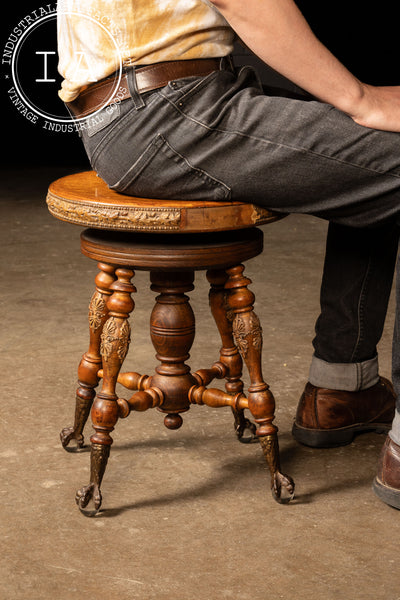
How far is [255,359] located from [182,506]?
29 centimetres

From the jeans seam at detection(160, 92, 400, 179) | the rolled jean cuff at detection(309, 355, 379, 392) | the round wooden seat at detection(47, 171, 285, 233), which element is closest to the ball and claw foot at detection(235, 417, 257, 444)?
the rolled jean cuff at detection(309, 355, 379, 392)

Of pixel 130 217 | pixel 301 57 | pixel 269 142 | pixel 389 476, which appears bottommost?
pixel 389 476

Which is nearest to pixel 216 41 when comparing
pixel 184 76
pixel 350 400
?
pixel 184 76

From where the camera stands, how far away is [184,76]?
148 centimetres

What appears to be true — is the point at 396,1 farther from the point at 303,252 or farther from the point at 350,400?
the point at 350,400

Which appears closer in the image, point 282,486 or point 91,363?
point 282,486

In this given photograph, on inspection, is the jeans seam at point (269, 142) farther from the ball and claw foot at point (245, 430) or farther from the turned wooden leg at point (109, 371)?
the ball and claw foot at point (245, 430)

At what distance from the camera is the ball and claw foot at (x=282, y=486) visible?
1570mm

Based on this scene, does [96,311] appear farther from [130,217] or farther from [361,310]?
[361,310]

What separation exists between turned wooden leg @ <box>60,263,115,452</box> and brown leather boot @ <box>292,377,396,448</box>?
44cm

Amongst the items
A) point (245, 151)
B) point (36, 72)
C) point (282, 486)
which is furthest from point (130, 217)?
point (36, 72)

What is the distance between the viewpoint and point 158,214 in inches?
56.5

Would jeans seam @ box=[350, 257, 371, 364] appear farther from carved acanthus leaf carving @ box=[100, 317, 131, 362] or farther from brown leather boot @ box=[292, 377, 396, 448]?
carved acanthus leaf carving @ box=[100, 317, 131, 362]

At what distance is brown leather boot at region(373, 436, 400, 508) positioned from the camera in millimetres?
1559
